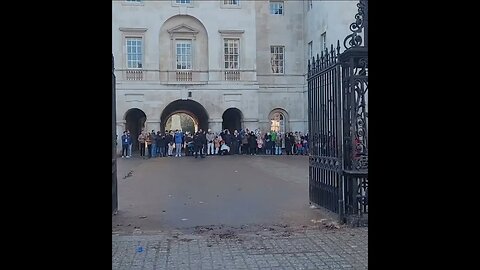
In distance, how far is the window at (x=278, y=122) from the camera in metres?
38.4

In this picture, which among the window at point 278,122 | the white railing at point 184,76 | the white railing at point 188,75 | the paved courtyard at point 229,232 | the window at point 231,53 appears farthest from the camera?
the window at point 278,122

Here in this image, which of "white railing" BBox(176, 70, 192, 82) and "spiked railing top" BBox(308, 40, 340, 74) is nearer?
"spiked railing top" BBox(308, 40, 340, 74)

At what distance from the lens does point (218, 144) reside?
32.3m

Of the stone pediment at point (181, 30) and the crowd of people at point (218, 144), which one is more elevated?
the stone pediment at point (181, 30)

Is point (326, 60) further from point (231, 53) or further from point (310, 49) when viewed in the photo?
point (310, 49)

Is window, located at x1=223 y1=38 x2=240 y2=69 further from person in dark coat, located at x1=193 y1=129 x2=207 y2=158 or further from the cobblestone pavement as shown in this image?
the cobblestone pavement

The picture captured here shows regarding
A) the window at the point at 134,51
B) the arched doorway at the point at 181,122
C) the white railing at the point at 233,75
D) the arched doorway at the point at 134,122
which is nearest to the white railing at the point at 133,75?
the window at the point at 134,51

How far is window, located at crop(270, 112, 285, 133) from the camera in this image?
38.4 metres

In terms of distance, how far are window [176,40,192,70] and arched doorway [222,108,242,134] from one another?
4652 millimetres

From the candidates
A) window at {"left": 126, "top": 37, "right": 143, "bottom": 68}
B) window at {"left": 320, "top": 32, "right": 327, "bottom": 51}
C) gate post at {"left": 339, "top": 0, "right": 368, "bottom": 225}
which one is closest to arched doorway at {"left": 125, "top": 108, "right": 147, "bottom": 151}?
window at {"left": 126, "top": 37, "right": 143, "bottom": 68}

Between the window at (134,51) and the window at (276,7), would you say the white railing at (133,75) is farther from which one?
the window at (276,7)

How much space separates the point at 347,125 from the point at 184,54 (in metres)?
28.5
